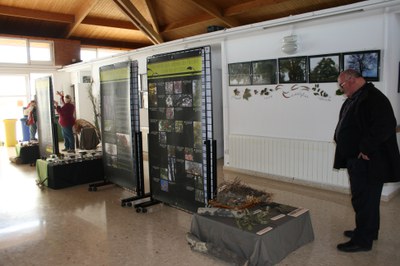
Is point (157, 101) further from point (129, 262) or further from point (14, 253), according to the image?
point (14, 253)

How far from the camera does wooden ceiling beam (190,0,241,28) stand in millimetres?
8320

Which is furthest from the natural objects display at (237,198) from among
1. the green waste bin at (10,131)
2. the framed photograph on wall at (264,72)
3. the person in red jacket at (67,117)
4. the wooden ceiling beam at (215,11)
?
the green waste bin at (10,131)

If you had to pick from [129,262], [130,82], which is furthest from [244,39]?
[129,262]

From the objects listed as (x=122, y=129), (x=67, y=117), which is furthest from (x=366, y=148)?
(x=67, y=117)

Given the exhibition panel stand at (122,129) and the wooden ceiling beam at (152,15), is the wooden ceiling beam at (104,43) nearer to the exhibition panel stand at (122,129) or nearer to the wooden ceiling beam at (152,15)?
the wooden ceiling beam at (152,15)

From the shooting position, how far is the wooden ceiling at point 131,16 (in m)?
8.58

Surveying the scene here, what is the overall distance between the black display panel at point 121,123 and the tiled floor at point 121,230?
412 mm

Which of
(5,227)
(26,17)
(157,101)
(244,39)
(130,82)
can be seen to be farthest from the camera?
(26,17)

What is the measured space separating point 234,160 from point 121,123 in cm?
251

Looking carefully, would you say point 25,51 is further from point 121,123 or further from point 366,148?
point 366,148

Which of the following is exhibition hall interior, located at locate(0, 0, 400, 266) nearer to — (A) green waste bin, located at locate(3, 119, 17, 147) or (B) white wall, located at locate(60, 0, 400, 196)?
(B) white wall, located at locate(60, 0, 400, 196)

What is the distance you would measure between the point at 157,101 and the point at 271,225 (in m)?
2.25

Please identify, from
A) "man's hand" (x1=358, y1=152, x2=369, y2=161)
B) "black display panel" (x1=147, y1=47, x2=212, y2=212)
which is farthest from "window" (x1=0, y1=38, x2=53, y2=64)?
"man's hand" (x1=358, y1=152, x2=369, y2=161)

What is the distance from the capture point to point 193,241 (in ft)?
10.7
